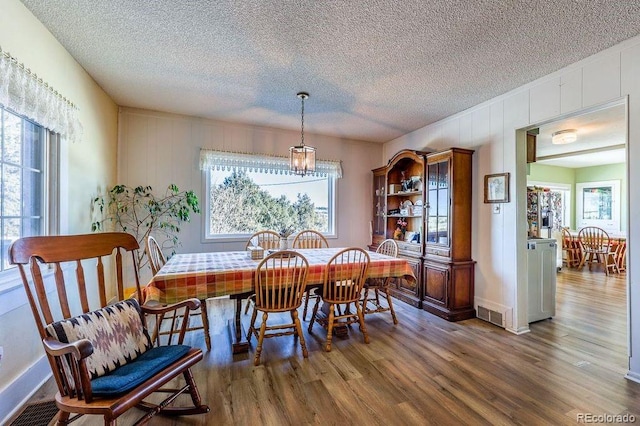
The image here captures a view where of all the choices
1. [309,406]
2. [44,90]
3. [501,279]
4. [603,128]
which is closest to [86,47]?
[44,90]

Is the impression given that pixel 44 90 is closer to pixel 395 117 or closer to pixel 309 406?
pixel 309 406

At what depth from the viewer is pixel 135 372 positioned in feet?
4.69

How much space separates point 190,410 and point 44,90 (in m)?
2.40

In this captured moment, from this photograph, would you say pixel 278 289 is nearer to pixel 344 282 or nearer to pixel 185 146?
pixel 344 282

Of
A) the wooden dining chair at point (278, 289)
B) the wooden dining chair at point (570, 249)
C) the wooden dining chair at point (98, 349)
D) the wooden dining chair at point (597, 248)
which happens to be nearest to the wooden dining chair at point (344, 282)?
the wooden dining chair at point (278, 289)

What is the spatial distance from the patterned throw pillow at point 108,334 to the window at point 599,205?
9.14 meters

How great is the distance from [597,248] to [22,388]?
29.1 ft

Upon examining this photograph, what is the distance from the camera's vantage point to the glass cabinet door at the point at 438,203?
11.6ft

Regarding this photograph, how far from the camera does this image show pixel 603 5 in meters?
1.81

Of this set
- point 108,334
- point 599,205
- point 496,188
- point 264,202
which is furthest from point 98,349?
point 599,205

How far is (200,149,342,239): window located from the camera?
4.21 metres

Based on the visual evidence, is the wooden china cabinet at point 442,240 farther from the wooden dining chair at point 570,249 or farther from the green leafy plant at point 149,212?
the wooden dining chair at point 570,249

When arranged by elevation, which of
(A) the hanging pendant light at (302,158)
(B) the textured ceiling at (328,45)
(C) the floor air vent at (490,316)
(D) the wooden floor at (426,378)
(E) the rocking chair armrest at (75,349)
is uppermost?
(B) the textured ceiling at (328,45)

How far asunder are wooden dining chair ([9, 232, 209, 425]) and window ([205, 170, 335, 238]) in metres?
2.34
